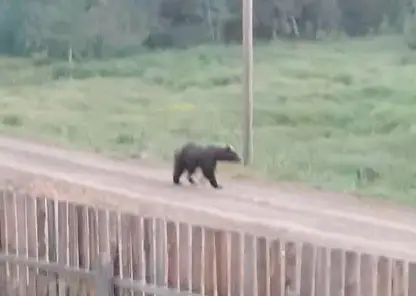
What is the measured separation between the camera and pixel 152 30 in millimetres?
2875

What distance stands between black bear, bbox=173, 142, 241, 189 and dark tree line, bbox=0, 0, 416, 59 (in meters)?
0.34

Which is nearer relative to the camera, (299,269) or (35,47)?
(299,269)

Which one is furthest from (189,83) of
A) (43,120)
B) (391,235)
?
(391,235)

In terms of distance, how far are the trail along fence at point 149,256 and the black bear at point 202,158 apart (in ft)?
0.44

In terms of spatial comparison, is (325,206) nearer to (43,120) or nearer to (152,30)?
(152,30)

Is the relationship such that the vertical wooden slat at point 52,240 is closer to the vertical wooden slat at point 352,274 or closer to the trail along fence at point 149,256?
the trail along fence at point 149,256

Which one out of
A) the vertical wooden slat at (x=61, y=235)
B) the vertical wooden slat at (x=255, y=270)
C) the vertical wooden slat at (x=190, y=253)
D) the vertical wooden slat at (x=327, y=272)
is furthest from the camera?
the vertical wooden slat at (x=61, y=235)

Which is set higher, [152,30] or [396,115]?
[152,30]

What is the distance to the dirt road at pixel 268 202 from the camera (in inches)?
94.1

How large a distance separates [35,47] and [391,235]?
1.37m

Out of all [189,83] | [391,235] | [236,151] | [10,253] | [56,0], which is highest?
[56,0]

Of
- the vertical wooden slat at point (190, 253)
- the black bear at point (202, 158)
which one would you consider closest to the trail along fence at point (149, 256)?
the vertical wooden slat at point (190, 253)

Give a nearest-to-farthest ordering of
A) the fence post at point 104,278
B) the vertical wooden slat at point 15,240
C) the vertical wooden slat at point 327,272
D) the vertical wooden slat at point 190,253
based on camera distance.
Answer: the vertical wooden slat at point 327,272 < the vertical wooden slat at point 190,253 < the fence post at point 104,278 < the vertical wooden slat at point 15,240

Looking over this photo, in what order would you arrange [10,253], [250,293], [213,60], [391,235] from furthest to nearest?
[10,253] → [213,60] → [250,293] → [391,235]
